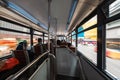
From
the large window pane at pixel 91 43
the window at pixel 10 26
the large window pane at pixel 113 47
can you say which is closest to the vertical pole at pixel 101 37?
the large window pane at pixel 113 47

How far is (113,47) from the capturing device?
1.89 meters

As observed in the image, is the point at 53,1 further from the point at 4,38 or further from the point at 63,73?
the point at 63,73

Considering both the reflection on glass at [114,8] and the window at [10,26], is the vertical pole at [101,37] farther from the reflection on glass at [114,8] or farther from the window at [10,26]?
the window at [10,26]

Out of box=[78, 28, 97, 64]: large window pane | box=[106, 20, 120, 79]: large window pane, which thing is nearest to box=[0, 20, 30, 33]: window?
box=[78, 28, 97, 64]: large window pane

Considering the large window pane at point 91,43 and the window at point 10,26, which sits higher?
the window at point 10,26

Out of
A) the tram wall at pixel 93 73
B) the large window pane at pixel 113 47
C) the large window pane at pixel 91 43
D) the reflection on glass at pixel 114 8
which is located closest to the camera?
the reflection on glass at pixel 114 8

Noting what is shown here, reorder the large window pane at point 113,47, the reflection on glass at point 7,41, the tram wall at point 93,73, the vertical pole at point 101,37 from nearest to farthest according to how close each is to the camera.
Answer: the large window pane at point 113,47, the tram wall at point 93,73, the vertical pole at point 101,37, the reflection on glass at point 7,41

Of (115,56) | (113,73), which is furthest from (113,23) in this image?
(113,73)

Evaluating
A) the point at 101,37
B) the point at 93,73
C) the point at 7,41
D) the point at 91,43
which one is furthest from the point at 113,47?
the point at 7,41

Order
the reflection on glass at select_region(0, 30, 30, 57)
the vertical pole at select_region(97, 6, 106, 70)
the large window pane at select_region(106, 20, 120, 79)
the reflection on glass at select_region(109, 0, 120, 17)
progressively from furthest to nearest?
the reflection on glass at select_region(0, 30, 30, 57) → the vertical pole at select_region(97, 6, 106, 70) → the large window pane at select_region(106, 20, 120, 79) → the reflection on glass at select_region(109, 0, 120, 17)

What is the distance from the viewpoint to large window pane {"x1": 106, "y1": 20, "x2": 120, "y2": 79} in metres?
1.79

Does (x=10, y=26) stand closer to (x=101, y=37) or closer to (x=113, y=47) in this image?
(x=101, y=37)

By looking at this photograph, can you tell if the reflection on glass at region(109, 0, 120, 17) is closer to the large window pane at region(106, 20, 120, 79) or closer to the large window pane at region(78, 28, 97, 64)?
the large window pane at region(106, 20, 120, 79)

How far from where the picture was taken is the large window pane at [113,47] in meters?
1.79
